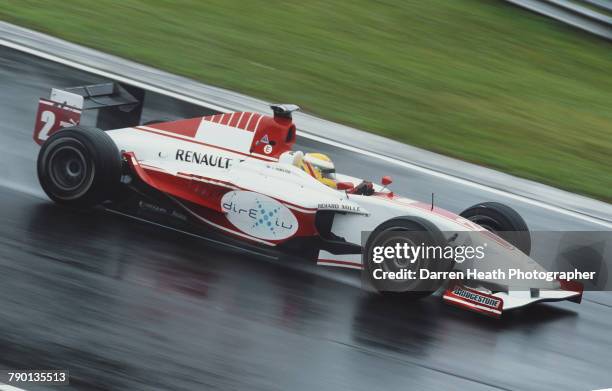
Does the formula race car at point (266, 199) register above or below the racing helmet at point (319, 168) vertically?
below

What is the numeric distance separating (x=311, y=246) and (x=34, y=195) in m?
2.71

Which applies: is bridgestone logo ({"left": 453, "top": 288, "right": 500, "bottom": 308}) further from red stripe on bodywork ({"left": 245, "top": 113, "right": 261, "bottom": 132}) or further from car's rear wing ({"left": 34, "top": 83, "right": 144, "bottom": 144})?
car's rear wing ({"left": 34, "top": 83, "right": 144, "bottom": 144})

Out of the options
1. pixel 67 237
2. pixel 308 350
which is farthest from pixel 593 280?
pixel 67 237

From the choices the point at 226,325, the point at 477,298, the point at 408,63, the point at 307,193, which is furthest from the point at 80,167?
the point at 408,63

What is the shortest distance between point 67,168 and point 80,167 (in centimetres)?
Answer: 15

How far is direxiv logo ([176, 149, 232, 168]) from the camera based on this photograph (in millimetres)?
8945

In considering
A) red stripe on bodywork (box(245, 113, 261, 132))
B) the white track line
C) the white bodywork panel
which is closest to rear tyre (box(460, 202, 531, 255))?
the white bodywork panel

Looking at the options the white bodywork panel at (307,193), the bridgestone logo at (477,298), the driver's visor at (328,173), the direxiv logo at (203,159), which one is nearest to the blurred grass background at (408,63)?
the driver's visor at (328,173)

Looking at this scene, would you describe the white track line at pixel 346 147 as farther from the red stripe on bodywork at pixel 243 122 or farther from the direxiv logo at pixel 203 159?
the direxiv logo at pixel 203 159

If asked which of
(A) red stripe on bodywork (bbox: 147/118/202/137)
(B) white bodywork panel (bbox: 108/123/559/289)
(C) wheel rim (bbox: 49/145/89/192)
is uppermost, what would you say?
(A) red stripe on bodywork (bbox: 147/118/202/137)

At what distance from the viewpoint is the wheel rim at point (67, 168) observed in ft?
28.9

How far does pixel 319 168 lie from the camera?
9.02 meters

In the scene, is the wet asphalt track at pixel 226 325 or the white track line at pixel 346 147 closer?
the wet asphalt track at pixel 226 325

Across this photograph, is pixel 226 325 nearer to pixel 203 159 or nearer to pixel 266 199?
pixel 266 199
